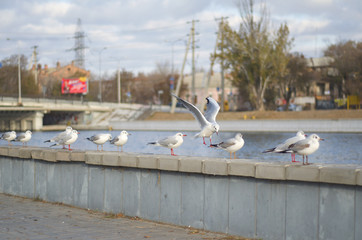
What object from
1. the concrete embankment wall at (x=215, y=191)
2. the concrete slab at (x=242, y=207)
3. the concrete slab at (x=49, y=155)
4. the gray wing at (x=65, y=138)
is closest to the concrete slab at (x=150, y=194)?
the concrete embankment wall at (x=215, y=191)

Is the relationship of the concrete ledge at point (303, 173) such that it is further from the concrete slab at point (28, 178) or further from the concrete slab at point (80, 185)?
the concrete slab at point (28, 178)

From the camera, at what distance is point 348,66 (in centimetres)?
7719

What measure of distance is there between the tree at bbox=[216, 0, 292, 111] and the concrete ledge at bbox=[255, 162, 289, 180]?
181 ft

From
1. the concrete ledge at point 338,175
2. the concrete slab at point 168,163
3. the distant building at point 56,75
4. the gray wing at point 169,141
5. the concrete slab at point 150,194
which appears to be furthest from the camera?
the distant building at point 56,75

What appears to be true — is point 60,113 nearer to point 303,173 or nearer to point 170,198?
point 170,198

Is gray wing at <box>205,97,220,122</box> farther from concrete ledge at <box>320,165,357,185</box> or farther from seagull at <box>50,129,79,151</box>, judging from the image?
concrete ledge at <box>320,165,357,185</box>

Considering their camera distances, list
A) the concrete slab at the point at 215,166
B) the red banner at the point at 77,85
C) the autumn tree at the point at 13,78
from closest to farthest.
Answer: the concrete slab at the point at 215,166 < the autumn tree at the point at 13,78 < the red banner at the point at 77,85

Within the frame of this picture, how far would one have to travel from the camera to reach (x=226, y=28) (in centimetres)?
6438

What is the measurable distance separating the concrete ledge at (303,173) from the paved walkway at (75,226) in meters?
1.58

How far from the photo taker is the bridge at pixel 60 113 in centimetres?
7525

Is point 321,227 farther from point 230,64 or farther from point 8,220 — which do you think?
point 230,64

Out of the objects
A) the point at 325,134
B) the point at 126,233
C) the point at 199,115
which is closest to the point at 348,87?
the point at 325,134

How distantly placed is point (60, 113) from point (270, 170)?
85.0 m

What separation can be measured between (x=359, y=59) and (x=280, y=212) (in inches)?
2714
